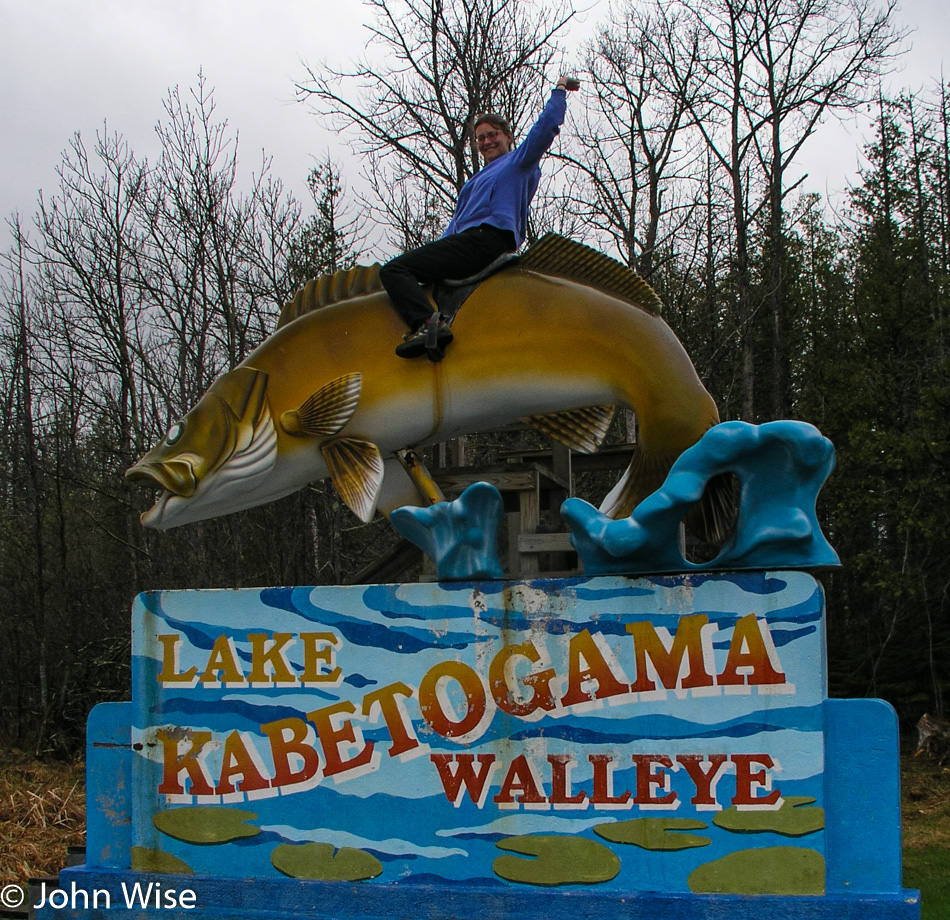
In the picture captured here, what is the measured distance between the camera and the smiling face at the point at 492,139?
471 cm

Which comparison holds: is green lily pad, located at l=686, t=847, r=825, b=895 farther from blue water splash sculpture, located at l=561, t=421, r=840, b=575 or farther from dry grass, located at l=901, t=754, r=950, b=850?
dry grass, located at l=901, t=754, r=950, b=850

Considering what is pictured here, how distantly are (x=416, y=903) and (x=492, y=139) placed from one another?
10.8 feet

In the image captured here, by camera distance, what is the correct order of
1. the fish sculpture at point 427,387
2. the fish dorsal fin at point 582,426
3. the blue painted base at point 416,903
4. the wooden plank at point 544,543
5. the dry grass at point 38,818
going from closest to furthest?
1. the blue painted base at point 416,903
2. the fish sculpture at point 427,387
3. the fish dorsal fin at point 582,426
4. the wooden plank at point 544,543
5. the dry grass at point 38,818

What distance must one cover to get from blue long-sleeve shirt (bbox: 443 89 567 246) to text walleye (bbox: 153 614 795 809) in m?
2.00

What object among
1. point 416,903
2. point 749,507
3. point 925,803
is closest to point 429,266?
point 749,507

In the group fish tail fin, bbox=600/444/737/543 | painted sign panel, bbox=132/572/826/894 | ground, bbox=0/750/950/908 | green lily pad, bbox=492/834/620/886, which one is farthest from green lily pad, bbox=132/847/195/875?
ground, bbox=0/750/950/908

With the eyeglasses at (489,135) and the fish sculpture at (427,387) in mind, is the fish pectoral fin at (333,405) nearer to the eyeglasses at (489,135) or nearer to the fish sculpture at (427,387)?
the fish sculpture at (427,387)

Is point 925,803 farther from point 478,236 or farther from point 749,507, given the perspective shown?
point 478,236

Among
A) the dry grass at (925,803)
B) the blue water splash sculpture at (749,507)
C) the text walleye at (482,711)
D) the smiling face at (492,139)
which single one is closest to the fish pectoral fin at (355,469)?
the text walleye at (482,711)

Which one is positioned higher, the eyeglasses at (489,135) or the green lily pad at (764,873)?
the eyeglasses at (489,135)

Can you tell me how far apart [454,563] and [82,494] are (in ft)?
45.1

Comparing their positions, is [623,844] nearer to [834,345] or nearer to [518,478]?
[518,478]

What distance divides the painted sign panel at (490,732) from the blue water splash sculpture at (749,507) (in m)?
0.11
